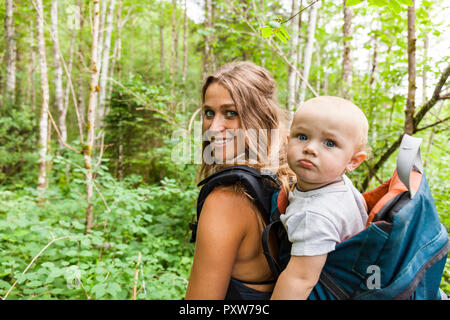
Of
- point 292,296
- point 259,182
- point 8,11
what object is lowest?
point 292,296

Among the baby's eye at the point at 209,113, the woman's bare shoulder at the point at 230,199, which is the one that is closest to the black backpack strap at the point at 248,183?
the woman's bare shoulder at the point at 230,199

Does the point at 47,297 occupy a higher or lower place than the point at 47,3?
lower

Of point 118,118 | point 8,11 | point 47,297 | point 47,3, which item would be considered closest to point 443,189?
point 47,297

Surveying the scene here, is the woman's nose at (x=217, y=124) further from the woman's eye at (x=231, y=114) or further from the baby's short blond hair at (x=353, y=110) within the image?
the baby's short blond hair at (x=353, y=110)

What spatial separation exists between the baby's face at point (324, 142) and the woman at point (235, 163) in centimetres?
30

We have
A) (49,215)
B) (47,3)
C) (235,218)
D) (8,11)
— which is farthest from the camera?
(47,3)

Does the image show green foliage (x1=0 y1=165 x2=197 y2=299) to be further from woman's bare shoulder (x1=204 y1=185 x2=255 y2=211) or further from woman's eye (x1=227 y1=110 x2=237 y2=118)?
woman's eye (x1=227 y1=110 x2=237 y2=118)

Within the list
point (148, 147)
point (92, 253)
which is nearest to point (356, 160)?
point (92, 253)

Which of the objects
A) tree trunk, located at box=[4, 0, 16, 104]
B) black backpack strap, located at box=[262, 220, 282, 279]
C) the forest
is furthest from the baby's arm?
tree trunk, located at box=[4, 0, 16, 104]

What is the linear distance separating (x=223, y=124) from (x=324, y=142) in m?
0.55

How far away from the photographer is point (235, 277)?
124cm

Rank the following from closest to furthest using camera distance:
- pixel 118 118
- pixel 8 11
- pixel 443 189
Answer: pixel 443 189
pixel 118 118
pixel 8 11

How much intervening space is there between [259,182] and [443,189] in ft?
12.5

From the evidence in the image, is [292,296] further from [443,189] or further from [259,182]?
[443,189]
